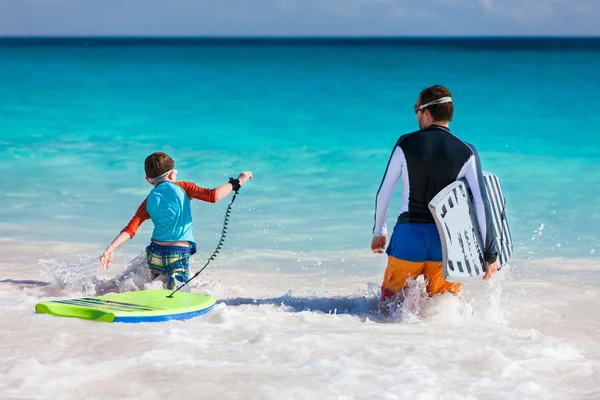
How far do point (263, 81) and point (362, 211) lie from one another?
21358mm

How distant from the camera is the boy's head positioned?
16.8 ft

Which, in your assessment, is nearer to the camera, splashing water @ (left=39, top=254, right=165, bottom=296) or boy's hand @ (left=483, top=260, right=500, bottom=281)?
boy's hand @ (left=483, top=260, right=500, bottom=281)

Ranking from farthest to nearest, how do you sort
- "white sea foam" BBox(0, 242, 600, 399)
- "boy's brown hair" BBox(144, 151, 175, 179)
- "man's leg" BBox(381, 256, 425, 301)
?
"boy's brown hair" BBox(144, 151, 175, 179) < "man's leg" BBox(381, 256, 425, 301) < "white sea foam" BBox(0, 242, 600, 399)

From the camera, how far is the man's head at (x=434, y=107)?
464cm

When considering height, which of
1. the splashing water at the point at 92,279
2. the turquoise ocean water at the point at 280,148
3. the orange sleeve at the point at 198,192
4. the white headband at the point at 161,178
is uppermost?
→ the turquoise ocean water at the point at 280,148

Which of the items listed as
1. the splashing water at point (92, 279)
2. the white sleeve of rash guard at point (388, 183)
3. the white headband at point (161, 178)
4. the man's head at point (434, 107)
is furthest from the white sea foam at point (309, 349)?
the man's head at point (434, 107)

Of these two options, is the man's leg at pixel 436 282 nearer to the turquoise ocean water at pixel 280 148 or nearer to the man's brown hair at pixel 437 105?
the man's brown hair at pixel 437 105

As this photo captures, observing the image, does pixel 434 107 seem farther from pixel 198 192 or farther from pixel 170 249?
pixel 170 249

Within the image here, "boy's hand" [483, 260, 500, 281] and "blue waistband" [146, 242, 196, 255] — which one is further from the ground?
"blue waistband" [146, 242, 196, 255]

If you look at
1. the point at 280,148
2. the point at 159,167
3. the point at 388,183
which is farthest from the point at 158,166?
the point at 280,148

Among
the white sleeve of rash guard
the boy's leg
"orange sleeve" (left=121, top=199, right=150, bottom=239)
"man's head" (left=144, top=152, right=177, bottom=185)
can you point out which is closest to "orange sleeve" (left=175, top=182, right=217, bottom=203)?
"man's head" (left=144, top=152, right=177, bottom=185)

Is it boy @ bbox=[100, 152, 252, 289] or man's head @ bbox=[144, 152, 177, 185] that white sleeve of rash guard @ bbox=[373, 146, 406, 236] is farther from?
man's head @ bbox=[144, 152, 177, 185]

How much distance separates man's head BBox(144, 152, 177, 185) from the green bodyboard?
2.36ft

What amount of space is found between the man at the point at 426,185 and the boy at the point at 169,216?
963 millimetres
